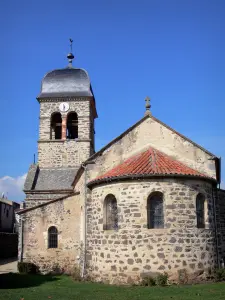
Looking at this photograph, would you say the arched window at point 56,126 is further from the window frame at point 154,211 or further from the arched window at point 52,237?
the window frame at point 154,211

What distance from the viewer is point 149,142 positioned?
15727 millimetres

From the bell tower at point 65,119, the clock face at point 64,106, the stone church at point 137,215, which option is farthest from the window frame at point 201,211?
the clock face at point 64,106

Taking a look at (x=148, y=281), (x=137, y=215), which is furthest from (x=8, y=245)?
(x=148, y=281)

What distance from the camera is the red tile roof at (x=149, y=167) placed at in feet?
43.9

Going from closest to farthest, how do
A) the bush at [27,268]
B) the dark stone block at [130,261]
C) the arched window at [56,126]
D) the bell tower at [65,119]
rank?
the dark stone block at [130,261]
the bush at [27,268]
the bell tower at [65,119]
the arched window at [56,126]

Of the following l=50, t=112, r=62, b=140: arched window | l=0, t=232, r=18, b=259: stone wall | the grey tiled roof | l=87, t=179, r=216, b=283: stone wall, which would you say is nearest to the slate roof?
l=50, t=112, r=62, b=140: arched window

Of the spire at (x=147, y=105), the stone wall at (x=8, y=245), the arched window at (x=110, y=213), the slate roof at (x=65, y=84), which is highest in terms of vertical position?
the slate roof at (x=65, y=84)

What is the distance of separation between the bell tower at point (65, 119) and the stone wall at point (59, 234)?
745 cm

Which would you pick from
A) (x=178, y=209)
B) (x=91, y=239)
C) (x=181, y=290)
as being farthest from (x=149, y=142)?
(x=181, y=290)

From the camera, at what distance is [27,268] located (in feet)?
60.5

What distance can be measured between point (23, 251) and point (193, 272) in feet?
33.9

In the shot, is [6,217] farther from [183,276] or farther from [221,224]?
[183,276]

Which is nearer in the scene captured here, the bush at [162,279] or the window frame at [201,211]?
the bush at [162,279]

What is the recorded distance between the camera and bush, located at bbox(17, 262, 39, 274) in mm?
18453
